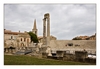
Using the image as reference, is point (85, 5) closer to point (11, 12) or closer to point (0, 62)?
point (11, 12)

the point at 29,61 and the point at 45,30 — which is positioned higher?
the point at 45,30

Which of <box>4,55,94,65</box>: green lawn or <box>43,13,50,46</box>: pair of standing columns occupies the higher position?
<box>43,13,50,46</box>: pair of standing columns

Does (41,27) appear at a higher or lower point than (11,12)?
lower

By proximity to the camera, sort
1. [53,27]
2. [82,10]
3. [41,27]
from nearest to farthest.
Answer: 1. [82,10]
2. [53,27]
3. [41,27]

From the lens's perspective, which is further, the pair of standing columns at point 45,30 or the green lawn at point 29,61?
the pair of standing columns at point 45,30

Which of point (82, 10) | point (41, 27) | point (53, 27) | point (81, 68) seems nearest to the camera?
point (81, 68)

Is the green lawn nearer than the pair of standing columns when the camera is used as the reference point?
Yes

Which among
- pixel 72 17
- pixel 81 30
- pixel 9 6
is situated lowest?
pixel 81 30

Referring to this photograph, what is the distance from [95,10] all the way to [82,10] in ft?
1.93

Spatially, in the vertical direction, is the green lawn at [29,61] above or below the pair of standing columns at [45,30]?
below

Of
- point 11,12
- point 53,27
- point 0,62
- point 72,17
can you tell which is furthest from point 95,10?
point 0,62

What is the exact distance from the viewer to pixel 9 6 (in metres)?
7.32

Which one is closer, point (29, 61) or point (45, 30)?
point (29, 61)

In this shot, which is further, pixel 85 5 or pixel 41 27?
pixel 41 27
